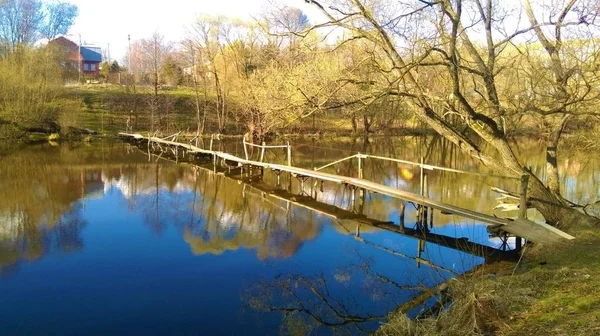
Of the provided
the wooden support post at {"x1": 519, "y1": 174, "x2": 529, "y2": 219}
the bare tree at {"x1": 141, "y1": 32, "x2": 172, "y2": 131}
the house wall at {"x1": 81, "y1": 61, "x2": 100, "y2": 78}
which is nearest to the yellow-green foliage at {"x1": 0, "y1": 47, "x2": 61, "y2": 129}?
the bare tree at {"x1": 141, "y1": 32, "x2": 172, "y2": 131}

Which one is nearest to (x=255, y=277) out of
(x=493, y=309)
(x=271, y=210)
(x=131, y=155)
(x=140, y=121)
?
(x=493, y=309)

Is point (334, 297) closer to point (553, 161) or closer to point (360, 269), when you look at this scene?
point (360, 269)

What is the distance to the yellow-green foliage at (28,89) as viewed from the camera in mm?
29344

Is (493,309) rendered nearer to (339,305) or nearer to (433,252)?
(339,305)

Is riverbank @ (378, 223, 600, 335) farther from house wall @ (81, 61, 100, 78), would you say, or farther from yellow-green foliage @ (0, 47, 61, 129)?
house wall @ (81, 61, 100, 78)

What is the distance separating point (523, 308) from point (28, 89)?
104ft

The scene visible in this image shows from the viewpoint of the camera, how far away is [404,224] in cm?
1135

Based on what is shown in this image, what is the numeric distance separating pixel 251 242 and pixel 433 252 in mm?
3643

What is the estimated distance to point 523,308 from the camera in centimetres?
482

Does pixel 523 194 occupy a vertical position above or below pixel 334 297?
above

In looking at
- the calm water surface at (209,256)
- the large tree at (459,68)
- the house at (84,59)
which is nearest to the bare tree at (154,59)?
the house at (84,59)

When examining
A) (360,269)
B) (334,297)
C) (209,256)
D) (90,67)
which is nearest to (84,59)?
(90,67)

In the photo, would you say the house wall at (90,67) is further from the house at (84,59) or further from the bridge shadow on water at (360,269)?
the bridge shadow on water at (360,269)

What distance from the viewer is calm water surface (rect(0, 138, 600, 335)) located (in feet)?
20.9
